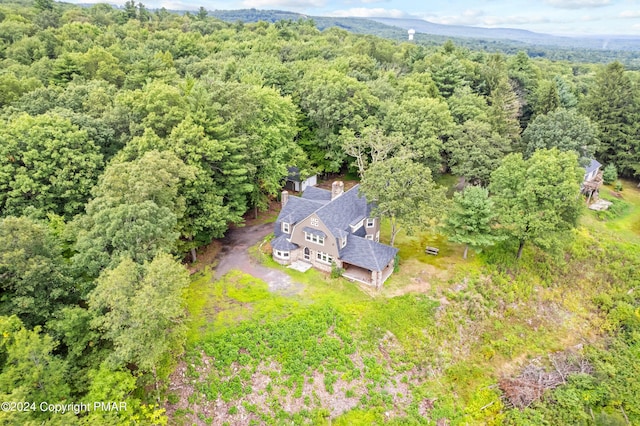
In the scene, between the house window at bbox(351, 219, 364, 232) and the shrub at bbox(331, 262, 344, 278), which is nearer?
the shrub at bbox(331, 262, 344, 278)

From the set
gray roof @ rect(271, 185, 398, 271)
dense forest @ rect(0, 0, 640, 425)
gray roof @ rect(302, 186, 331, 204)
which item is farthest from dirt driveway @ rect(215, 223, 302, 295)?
gray roof @ rect(302, 186, 331, 204)

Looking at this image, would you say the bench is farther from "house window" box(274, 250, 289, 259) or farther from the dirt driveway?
"house window" box(274, 250, 289, 259)

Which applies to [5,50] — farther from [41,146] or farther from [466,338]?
[466,338]

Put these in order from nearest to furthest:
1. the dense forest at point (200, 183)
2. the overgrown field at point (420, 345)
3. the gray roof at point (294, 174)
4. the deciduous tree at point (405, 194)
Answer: the dense forest at point (200, 183) < the overgrown field at point (420, 345) < the deciduous tree at point (405, 194) < the gray roof at point (294, 174)

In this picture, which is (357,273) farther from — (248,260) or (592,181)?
(592,181)

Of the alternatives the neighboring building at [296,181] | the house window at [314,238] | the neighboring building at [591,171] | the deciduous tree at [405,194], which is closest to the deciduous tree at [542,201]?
the deciduous tree at [405,194]

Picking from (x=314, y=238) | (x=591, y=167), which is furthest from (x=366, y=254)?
(x=591, y=167)

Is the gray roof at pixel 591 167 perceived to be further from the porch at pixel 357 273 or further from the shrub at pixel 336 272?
the shrub at pixel 336 272
